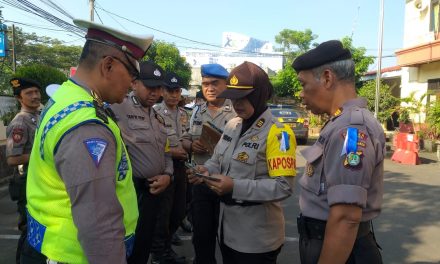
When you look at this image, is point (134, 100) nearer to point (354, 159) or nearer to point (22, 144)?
point (22, 144)

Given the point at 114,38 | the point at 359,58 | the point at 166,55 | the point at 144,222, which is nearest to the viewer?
the point at 114,38

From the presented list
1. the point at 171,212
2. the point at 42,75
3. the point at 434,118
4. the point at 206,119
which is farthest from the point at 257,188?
the point at 434,118

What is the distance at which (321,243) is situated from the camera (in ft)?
5.42

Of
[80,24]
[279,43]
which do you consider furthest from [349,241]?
[279,43]

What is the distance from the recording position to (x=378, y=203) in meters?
1.62

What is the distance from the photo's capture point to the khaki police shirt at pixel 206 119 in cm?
371

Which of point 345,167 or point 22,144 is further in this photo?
point 22,144

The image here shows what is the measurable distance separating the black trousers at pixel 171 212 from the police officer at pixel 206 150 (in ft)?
1.31

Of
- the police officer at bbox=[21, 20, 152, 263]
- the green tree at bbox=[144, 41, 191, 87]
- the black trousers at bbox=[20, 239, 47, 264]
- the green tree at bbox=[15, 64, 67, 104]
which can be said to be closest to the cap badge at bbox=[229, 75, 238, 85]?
the police officer at bbox=[21, 20, 152, 263]

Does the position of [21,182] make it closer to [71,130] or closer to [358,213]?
[71,130]

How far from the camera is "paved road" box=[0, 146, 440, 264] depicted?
13.1 feet

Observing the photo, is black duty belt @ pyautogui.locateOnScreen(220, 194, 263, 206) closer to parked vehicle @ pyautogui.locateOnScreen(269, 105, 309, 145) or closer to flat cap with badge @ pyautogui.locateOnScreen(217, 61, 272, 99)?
flat cap with badge @ pyautogui.locateOnScreen(217, 61, 272, 99)

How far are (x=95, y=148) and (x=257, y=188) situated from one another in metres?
1.03

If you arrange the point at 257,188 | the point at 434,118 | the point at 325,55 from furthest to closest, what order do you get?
the point at 434,118 < the point at 257,188 < the point at 325,55
